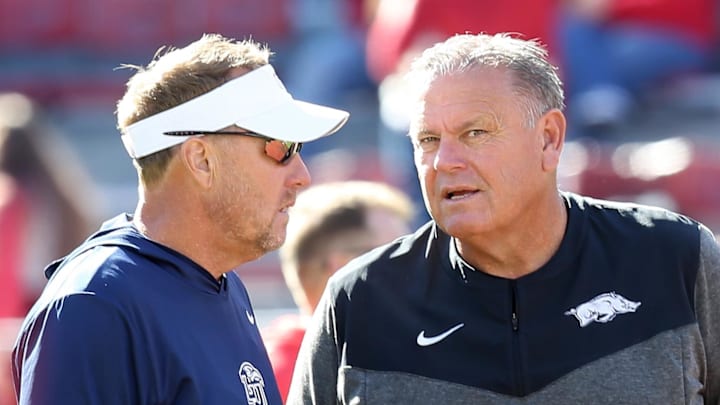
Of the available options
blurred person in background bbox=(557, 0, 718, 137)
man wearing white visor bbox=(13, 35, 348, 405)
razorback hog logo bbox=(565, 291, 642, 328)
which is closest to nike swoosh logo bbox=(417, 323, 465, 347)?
razorback hog logo bbox=(565, 291, 642, 328)

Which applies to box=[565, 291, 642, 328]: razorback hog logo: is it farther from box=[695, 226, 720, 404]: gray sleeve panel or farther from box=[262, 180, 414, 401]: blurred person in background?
box=[262, 180, 414, 401]: blurred person in background

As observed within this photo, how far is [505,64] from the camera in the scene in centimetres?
300

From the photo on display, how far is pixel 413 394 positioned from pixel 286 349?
0.92 metres

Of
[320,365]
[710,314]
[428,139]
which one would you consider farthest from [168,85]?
[710,314]

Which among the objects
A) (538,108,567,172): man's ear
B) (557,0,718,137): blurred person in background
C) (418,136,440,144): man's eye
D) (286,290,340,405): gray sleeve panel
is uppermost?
(418,136,440,144): man's eye

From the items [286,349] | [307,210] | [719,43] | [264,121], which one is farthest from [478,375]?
[719,43]

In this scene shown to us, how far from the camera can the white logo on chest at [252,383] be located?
290 cm

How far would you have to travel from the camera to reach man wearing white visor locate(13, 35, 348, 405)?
2.62 m

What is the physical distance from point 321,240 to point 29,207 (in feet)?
6.30

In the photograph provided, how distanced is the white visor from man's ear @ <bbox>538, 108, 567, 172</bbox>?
460mm

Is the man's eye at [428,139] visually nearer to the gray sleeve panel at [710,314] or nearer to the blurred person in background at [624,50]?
the gray sleeve panel at [710,314]

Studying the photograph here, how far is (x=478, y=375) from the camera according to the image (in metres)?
2.92

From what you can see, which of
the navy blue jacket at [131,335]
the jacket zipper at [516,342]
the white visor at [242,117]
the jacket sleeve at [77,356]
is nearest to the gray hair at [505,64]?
the white visor at [242,117]

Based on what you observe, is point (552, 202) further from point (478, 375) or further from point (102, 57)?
point (102, 57)
